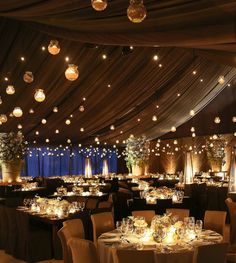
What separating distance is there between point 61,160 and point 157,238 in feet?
58.6

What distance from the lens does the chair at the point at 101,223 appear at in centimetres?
584

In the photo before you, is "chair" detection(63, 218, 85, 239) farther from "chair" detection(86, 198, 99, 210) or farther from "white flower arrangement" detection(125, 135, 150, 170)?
"white flower arrangement" detection(125, 135, 150, 170)

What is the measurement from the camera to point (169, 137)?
20.6 metres

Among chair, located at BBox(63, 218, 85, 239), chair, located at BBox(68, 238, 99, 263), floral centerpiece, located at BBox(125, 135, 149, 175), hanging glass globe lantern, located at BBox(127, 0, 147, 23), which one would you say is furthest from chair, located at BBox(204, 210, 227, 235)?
floral centerpiece, located at BBox(125, 135, 149, 175)

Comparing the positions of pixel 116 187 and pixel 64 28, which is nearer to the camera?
pixel 64 28

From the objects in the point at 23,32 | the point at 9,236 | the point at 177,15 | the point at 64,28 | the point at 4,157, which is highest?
the point at 23,32

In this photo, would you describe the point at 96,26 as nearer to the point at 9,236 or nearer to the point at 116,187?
the point at 9,236

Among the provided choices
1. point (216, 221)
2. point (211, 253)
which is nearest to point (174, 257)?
point (211, 253)

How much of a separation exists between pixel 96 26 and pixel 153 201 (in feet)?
15.2

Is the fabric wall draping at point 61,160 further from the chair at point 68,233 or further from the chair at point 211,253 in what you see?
the chair at point 211,253

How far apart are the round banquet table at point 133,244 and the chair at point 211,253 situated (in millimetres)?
409

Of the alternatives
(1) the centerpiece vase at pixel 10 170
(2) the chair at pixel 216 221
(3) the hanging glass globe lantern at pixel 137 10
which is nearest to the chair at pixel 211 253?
(2) the chair at pixel 216 221

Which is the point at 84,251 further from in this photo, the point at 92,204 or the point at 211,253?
the point at 92,204

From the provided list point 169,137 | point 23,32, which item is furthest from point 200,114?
point 23,32
